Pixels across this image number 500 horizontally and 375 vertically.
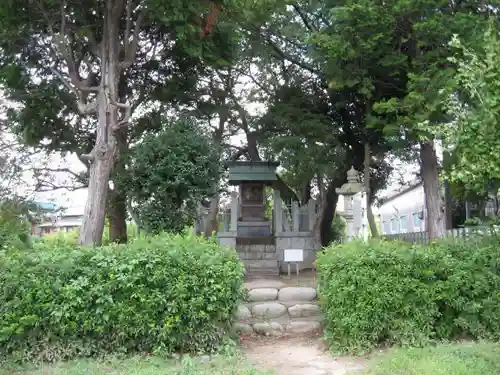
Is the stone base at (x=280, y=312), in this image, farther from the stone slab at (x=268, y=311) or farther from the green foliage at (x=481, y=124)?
the green foliage at (x=481, y=124)

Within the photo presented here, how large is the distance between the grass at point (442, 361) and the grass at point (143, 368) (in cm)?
158

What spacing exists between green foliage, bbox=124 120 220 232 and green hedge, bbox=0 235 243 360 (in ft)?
12.8

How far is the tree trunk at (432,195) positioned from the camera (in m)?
12.5

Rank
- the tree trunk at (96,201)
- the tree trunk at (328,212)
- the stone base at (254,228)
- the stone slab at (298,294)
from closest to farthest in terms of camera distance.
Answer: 1. the stone slab at (298,294)
2. the tree trunk at (96,201)
3. the stone base at (254,228)
4. the tree trunk at (328,212)

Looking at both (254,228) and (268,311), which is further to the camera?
(254,228)

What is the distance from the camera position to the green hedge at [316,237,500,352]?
633 cm

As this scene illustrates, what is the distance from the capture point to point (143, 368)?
5523 mm

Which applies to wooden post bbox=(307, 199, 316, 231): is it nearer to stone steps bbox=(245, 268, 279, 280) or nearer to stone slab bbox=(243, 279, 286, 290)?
stone steps bbox=(245, 268, 279, 280)

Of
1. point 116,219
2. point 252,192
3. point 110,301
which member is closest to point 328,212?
point 252,192

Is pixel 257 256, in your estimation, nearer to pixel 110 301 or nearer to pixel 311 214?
pixel 311 214

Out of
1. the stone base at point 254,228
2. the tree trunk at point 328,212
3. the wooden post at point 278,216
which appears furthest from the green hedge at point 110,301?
the tree trunk at point 328,212

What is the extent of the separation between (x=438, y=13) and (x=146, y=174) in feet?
25.0

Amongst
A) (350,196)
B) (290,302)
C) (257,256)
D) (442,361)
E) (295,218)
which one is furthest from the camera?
(295,218)

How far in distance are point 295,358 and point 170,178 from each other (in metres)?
5.26
